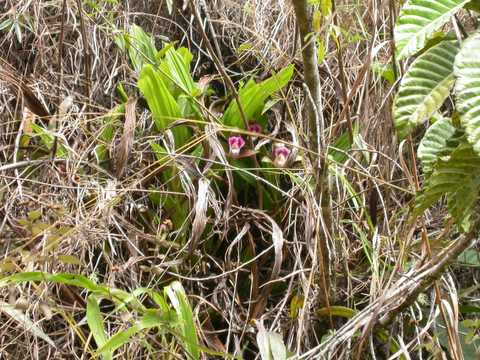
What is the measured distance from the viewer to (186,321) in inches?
50.1

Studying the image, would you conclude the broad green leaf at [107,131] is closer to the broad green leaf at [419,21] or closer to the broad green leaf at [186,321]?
the broad green leaf at [186,321]

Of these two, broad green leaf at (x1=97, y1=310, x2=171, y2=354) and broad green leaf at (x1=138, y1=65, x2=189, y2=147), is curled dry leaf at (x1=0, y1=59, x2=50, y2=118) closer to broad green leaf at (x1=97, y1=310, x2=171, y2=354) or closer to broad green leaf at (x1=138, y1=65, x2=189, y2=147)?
broad green leaf at (x1=138, y1=65, x2=189, y2=147)

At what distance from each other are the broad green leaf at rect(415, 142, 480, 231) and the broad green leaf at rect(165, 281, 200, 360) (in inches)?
19.3

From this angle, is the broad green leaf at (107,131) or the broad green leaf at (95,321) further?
the broad green leaf at (107,131)

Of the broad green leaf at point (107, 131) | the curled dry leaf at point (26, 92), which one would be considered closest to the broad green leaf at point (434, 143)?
the broad green leaf at point (107, 131)

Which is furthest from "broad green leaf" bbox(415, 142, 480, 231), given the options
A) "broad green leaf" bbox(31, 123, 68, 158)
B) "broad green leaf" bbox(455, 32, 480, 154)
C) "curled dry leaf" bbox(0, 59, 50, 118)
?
"curled dry leaf" bbox(0, 59, 50, 118)

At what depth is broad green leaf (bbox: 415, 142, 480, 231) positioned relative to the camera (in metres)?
0.96

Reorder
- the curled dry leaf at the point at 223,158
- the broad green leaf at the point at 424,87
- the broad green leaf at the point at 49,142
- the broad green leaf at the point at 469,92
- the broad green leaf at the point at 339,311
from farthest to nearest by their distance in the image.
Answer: the broad green leaf at the point at 49,142 → the curled dry leaf at the point at 223,158 → the broad green leaf at the point at 339,311 → the broad green leaf at the point at 424,87 → the broad green leaf at the point at 469,92

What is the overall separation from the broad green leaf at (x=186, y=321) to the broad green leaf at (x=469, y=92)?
67 centimetres

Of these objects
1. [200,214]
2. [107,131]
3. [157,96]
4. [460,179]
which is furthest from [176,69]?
[460,179]

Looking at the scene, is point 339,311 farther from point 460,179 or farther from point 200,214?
point 460,179

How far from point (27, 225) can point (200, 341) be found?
1.38ft

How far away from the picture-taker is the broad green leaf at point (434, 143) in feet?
3.53

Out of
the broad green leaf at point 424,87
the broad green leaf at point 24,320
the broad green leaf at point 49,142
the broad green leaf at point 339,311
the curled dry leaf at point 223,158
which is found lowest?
the broad green leaf at point 24,320
